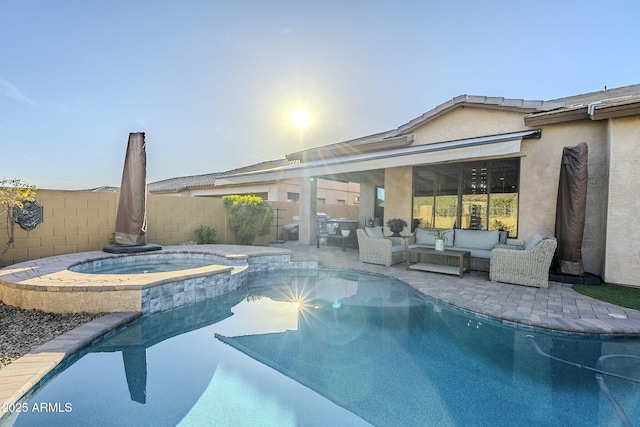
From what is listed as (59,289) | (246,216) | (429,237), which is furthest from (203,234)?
(429,237)

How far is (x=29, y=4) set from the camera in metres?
8.27

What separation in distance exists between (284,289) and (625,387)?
683cm

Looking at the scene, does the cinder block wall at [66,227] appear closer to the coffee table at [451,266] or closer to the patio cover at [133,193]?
the patio cover at [133,193]

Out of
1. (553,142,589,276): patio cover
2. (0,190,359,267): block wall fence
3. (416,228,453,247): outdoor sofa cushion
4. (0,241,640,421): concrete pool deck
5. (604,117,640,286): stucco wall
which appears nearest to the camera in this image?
(0,241,640,421): concrete pool deck

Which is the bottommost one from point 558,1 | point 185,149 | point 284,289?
point 284,289

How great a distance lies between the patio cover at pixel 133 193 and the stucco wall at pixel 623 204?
565 inches

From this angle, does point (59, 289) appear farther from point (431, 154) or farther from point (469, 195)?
point (469, 195)

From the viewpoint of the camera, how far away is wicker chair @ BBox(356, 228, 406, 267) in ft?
34.0

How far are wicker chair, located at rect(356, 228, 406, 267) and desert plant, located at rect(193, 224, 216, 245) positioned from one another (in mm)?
7404

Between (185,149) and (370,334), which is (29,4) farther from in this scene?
(370,334)

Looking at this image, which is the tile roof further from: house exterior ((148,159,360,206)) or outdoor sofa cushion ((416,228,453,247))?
house exterior ((148,159,360,206))

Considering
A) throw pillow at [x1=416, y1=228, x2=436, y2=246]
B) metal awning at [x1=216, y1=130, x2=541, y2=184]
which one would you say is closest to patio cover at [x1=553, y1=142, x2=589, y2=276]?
metal awning at [x1=216, y1=130, x2=541, y2=184]

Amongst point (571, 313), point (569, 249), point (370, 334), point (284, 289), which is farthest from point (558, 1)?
point (284, 289)

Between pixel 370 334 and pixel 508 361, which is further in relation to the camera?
pixel 370 334
